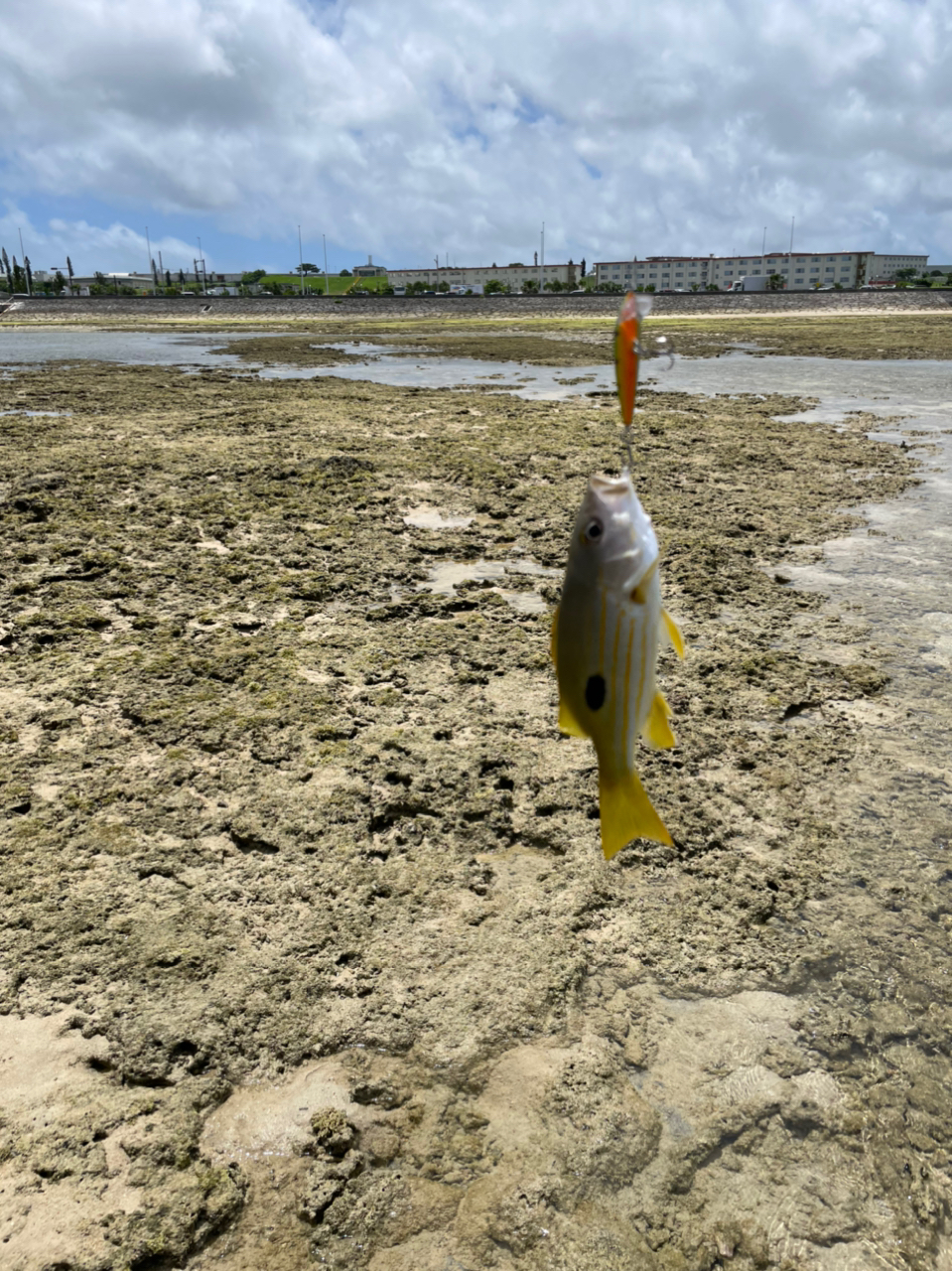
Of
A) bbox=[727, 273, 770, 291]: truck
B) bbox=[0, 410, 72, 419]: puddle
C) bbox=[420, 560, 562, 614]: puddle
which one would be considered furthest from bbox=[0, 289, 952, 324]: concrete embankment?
bbox=[420, 560, 562, 614]: puddle

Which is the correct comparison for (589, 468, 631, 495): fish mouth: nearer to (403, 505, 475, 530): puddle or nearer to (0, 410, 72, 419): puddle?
(403, 505, 475, 530): puddle

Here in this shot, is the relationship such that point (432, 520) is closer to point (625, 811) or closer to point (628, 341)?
point (625, 811)

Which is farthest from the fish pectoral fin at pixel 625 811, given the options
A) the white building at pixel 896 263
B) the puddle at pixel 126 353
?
the white building at pixel 896 263

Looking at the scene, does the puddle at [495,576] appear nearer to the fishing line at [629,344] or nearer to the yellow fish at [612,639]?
the yellow fish at [612,639]

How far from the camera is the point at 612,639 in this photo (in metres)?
0.99

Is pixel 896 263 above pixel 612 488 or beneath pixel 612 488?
above

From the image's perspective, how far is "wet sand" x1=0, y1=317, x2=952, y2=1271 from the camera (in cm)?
189

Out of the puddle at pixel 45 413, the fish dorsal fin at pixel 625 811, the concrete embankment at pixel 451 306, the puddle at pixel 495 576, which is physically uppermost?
the concrete embankment at pixel 451 306

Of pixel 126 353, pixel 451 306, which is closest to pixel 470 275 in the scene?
pixel 451 306

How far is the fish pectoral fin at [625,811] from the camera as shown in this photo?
3.51 ft

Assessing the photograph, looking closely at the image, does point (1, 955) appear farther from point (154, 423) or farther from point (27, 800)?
point (154, 423)

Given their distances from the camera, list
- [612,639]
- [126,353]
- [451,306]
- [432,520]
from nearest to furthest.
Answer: [612,639] → [432,520] → [126,353] → [451,306]

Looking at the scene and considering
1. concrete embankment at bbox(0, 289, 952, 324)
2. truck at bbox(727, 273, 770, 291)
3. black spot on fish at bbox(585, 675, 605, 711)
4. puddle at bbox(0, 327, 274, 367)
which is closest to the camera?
black spot on fish at bbox(585, 675, 605, 711)

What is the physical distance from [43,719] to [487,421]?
Answer: 8.04 m
